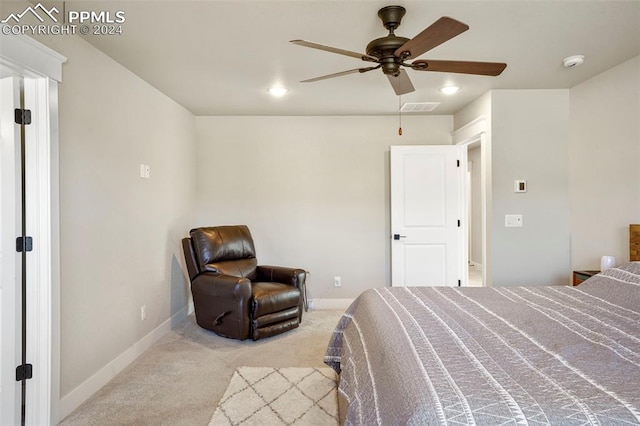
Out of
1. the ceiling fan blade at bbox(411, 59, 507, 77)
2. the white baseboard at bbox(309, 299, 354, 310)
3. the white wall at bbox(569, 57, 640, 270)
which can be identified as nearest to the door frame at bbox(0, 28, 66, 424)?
the ceiling fan blade at bbox(411, 59, 507, 77)

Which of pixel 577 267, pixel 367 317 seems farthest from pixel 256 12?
pixel 577 267

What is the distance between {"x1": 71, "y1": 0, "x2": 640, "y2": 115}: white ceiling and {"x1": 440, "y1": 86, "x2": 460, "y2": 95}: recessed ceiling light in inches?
2.5

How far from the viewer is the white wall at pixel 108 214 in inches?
81.8

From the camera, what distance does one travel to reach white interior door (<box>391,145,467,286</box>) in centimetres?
397

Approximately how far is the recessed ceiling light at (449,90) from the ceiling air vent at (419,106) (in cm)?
35

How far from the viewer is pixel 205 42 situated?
89.0 inches

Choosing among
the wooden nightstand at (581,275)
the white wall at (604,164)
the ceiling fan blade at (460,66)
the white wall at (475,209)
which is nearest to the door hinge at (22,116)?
the ceiling fan blade at (460,66)

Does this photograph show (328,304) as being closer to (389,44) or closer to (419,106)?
(419,106)

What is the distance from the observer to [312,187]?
420cm

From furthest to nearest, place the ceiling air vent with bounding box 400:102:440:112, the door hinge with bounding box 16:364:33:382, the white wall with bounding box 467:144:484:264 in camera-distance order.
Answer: the white wall with bounding box 467:144:484:264 < the ceiling air vent with bounding box 400:102:440:112 < the door hinge with bounding box 16:364:33:382

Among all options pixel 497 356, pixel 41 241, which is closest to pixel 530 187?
pixel 497 356

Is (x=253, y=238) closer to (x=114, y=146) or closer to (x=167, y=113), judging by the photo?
(x=167, y=113)

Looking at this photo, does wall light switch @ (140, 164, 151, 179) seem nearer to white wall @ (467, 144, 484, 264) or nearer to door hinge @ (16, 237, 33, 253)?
door hinge @ (16, 237, 33, 253)

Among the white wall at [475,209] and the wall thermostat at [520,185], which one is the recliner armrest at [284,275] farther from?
the white wall at [475,209]
